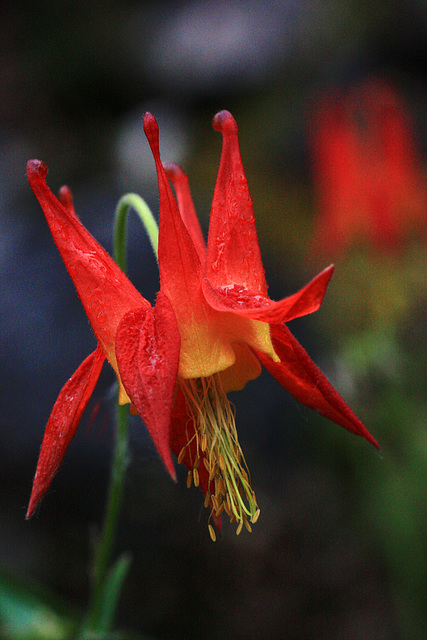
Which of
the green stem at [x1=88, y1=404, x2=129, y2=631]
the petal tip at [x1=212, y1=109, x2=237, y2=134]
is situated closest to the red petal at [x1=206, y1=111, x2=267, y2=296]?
the petal tip at [x1=212, y1=109, x2=237, y2=134]

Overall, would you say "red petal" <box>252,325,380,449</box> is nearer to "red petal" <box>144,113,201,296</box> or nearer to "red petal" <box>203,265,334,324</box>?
"red petal" <box>203,265,334,324</box>

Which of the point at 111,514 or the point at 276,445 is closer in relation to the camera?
the point at 111,514

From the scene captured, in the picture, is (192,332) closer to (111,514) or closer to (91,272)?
(91,272)

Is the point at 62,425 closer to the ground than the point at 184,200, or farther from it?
closer to the ground

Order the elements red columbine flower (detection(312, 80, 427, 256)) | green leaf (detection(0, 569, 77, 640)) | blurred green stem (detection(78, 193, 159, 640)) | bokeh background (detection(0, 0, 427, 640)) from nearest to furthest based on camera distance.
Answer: blurred green stem (detection(78, 193, 159, 640)), green leaf (detection(0, 569, 77, 640)), bokeh background (detection(0, 0, 427, 640)), red columbine flower (detection(312, 80, 427, 256))

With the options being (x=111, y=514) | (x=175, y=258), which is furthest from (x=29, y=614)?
(x=175, y=258)

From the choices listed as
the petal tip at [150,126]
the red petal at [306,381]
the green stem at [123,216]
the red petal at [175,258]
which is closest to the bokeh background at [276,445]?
the green stem at [123,216]
